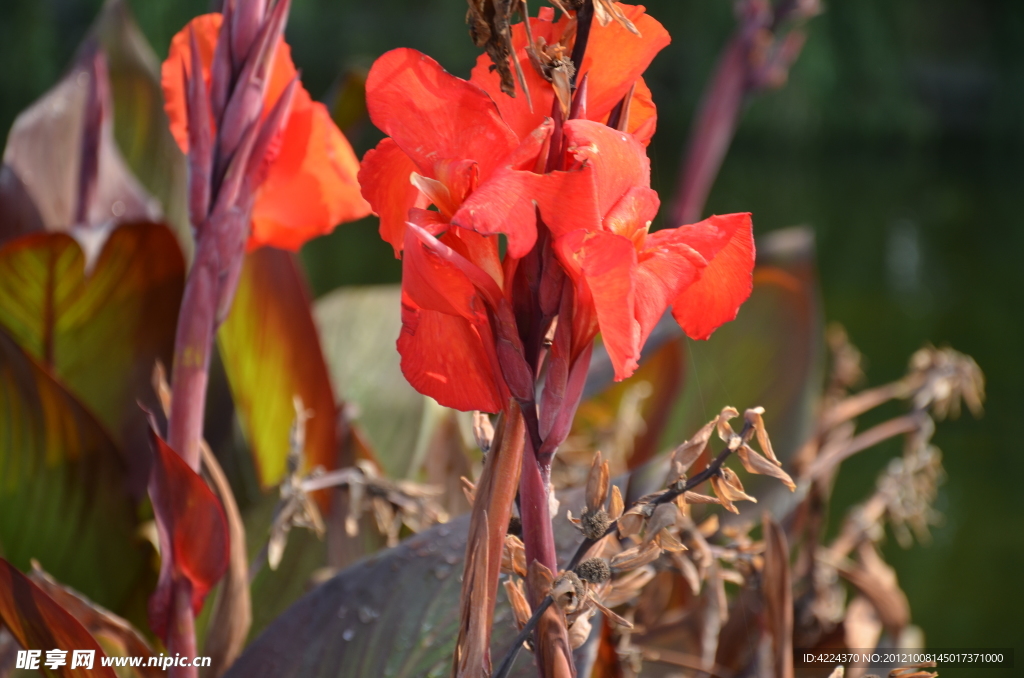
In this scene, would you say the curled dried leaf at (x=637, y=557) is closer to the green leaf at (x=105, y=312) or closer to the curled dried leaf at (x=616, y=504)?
the curled dried leaf at (x=616, y=504)

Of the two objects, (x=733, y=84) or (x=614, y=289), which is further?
(x=733, y=84)

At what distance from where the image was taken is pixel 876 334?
122 centimetres

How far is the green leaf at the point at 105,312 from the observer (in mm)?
263

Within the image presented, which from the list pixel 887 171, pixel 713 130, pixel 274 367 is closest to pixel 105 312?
pixel 274 367

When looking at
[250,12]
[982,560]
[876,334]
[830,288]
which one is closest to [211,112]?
[250,12]

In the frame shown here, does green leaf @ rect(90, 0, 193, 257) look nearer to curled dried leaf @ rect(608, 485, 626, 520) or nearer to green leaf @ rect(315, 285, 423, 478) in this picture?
green leaf @ rect(315, 285, 423, 478)

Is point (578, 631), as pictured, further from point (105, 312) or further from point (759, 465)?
point (105, 312)

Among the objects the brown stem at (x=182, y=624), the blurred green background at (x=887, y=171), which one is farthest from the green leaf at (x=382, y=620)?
the blurred green background at (x=887, y=171)

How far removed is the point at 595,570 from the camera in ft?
0.41

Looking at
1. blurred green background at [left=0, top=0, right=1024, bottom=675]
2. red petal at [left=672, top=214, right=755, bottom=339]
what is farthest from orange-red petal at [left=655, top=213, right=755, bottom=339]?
blurred green background at [left=0, top=0, right=1024, bottom=675]

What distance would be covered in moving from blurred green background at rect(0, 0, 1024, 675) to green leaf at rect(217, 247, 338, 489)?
0.35 feet

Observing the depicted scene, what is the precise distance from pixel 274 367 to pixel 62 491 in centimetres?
7

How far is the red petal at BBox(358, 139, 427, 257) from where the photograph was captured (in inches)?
5.3

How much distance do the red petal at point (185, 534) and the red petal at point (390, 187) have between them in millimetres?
66
